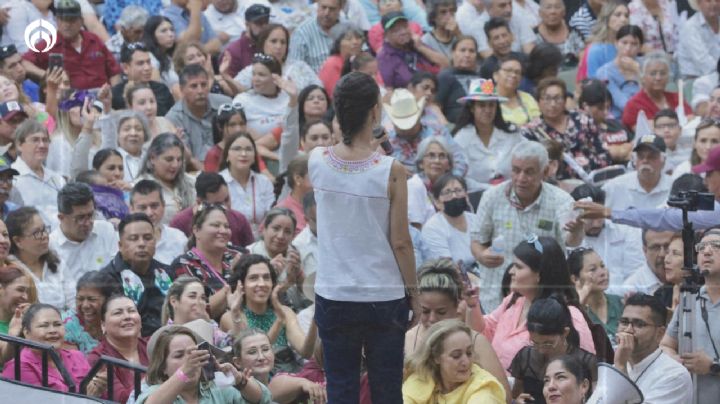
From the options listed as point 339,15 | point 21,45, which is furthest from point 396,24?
point 21,45

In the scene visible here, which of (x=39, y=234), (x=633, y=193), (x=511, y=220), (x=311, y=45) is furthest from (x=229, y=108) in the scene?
(x=39, y=234)

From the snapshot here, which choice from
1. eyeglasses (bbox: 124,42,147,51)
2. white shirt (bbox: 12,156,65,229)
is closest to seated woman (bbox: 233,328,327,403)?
white shirt (bbox: 12,156,65,229)

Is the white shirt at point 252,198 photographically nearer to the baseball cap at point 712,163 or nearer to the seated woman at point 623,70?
the baseball cap at point 712,163

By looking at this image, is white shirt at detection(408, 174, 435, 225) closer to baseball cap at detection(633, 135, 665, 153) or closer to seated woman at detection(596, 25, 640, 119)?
baseball cap at detection(633, 135, 665, 153)

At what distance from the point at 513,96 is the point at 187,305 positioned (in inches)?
212

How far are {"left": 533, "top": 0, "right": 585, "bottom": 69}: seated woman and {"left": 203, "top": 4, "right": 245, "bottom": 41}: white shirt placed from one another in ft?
8.10

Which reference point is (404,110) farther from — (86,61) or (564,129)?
(86,61)

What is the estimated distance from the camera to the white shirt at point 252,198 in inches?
488

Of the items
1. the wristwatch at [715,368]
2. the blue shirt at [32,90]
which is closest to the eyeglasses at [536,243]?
the wristwatch at [715,368]

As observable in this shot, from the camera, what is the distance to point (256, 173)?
1259cm

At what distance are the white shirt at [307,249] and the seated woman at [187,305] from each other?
53.6 inches

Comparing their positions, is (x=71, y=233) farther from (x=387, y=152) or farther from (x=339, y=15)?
(x=339, y=15)

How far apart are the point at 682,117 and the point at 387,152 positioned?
12.1ft

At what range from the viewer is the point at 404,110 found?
44.0 feet
